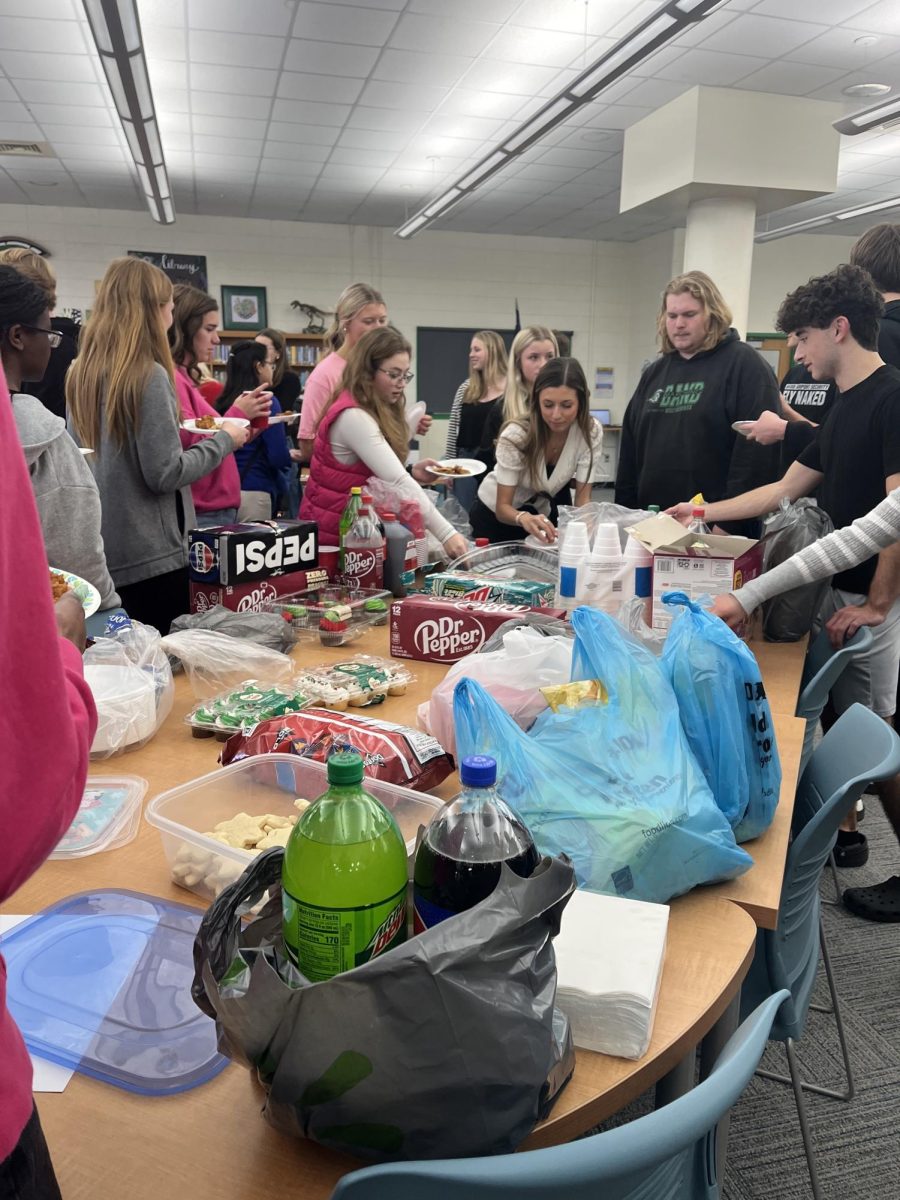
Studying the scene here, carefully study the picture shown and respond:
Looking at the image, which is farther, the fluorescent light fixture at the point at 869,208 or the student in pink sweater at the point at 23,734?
the fluorescent light fixture at the point at 869,208

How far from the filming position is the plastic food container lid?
1137mm

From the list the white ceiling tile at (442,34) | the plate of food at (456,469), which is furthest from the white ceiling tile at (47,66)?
the plate of food at (456,469)

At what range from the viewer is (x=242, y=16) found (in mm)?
4617

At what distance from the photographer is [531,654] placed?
1.40m

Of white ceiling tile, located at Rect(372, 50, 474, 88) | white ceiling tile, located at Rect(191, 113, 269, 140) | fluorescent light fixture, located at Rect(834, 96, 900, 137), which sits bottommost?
fluorescent light fixture, located at Rect(834, 96, 900, 137)

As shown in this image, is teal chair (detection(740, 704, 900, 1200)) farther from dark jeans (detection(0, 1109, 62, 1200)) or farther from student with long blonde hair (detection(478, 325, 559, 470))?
student with long blonde hair (detection(478, 325, 559, 470))

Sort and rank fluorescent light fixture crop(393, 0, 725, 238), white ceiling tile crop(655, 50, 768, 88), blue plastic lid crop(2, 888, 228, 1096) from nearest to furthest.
→ 1. blue plastic lid crop(2, 888, 228, 1096)
2. fluorescent light fixture crop(393, 0, 725, 238)
3. white ceiling tile crop(655, 50, 768, 88)

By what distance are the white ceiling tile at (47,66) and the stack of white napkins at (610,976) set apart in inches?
235

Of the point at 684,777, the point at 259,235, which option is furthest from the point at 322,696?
the point at 259,235

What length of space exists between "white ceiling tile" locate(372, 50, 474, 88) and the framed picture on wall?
474 centimetres

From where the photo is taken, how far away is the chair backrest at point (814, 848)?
129 cm

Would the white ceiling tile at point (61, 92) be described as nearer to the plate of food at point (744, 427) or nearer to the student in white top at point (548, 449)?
the student in white top at point (548, 449)

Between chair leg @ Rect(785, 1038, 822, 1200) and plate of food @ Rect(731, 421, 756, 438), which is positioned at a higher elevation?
plate of food @ Rect(731, 421, 756, 438)

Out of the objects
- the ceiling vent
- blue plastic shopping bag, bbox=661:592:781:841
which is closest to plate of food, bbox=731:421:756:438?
blue plastic shopping bag, bbox=661:592:781:841
